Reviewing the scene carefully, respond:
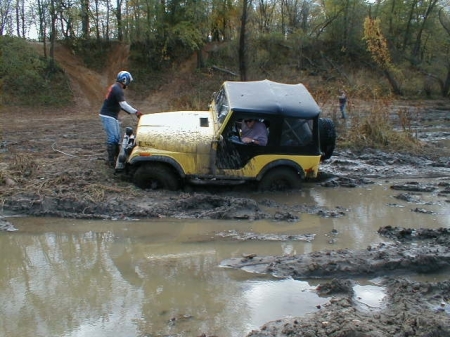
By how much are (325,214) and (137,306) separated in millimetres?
4083

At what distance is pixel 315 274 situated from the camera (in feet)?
19.7


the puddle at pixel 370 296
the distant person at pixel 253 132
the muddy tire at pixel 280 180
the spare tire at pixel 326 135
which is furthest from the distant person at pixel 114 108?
the puddle at pixel 370 296

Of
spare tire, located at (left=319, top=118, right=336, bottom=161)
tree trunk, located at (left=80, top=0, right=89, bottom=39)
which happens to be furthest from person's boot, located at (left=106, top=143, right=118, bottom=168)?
tree trunk, located at (left=80, top=0, right=89, bottom=39)

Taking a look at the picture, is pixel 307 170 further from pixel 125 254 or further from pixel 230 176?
pixel 125 254

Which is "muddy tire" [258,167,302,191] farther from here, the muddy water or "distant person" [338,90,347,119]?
"distant person" [338,90,347,119]

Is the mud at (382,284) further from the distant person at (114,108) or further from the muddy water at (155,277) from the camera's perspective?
the distant person at (114,108)

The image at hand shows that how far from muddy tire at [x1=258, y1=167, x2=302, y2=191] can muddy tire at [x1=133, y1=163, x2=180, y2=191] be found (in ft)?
4.95

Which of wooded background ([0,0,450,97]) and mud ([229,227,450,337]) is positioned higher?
wooded background ([0,0,450,97])

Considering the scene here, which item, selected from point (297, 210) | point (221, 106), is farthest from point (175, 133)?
point (297, 210)

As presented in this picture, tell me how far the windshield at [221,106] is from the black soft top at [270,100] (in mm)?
132

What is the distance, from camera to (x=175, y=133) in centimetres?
884

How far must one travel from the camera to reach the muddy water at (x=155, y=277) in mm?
4988

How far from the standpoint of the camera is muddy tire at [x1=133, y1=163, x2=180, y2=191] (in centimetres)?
875

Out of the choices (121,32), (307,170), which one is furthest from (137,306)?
(121,32)
